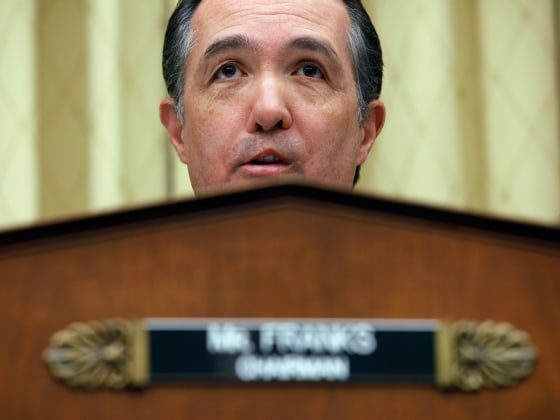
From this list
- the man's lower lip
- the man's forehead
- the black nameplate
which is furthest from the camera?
the man's forehead

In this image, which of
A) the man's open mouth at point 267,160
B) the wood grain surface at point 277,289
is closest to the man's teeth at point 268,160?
the man's open mouth at point 267,160

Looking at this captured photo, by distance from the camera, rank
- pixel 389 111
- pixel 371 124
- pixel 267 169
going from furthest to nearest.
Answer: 1. pixel 389 111
2. pixel 371 124
3. pixel 267 169

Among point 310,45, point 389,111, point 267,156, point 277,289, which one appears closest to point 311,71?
point 310,45

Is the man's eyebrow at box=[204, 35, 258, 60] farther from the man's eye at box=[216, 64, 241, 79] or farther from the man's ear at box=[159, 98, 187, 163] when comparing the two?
the man's ear at box=[159, 98, 187, 163]

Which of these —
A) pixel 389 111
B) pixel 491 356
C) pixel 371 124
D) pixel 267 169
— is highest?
pixel 389 111

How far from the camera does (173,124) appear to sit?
1.42 metres

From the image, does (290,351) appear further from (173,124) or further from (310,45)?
(173,124)

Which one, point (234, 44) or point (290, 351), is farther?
point (234, 44)

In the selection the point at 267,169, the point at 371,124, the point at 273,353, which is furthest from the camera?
the point at 371,124

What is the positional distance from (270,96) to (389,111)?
3.99ft

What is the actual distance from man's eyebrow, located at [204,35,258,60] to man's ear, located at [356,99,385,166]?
213 mm

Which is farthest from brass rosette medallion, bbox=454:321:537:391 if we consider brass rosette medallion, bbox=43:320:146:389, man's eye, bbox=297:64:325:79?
man's eye, bbox=297:64:325:79

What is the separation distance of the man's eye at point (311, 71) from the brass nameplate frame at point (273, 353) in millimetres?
615

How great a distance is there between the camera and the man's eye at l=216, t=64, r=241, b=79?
123 centimetres
